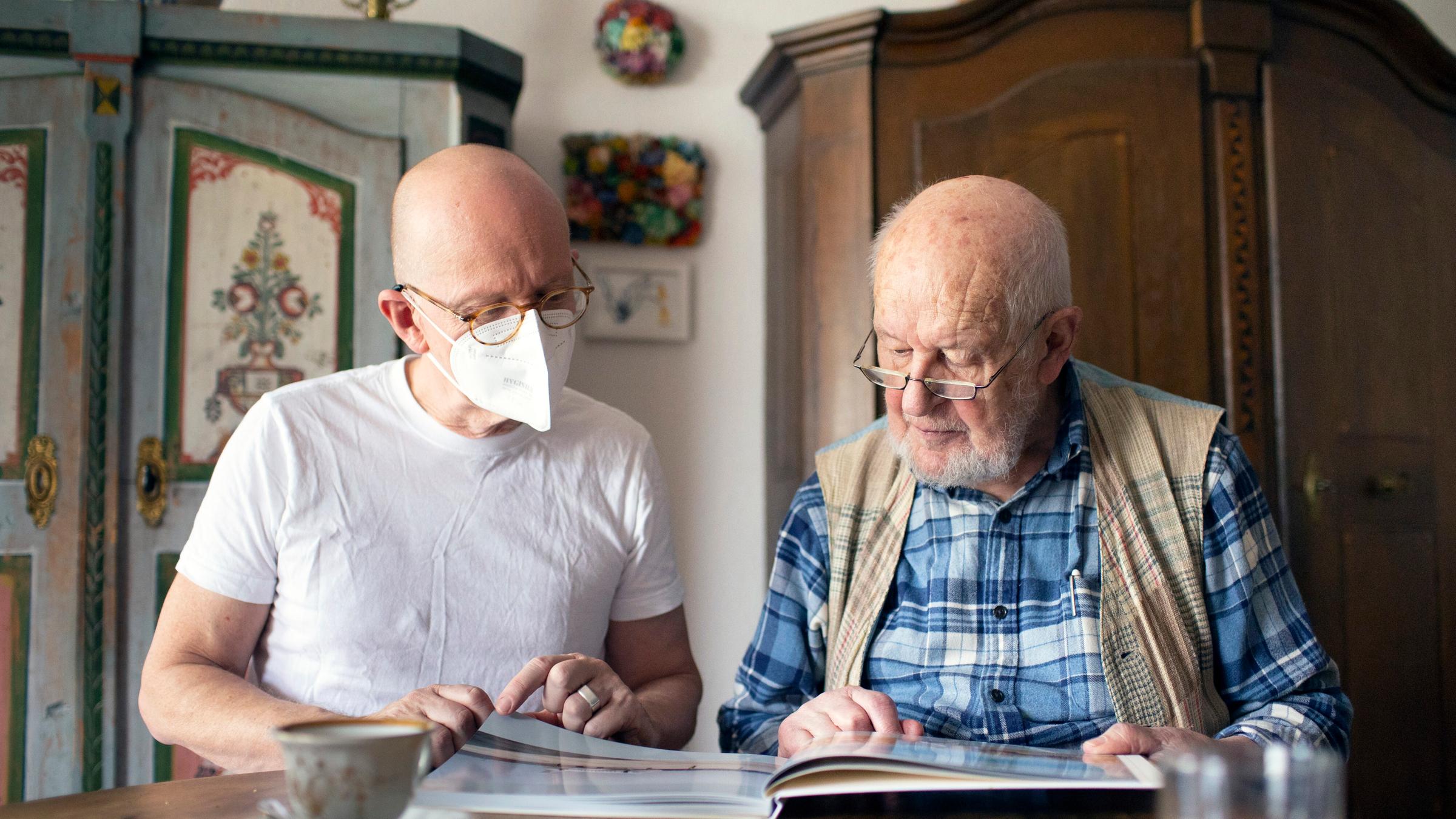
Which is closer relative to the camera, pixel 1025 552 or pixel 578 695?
pixel 578 695

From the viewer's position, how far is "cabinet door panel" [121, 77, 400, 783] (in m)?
2.12

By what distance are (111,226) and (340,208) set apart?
44 cm

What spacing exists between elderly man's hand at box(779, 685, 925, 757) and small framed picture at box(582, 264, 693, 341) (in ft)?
5.74

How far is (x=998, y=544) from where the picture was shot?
1.38m

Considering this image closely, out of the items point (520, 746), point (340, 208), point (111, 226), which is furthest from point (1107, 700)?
point (111, 226)

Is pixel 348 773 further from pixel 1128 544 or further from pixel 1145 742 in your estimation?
pixel 1128 544

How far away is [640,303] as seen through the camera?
2828mm

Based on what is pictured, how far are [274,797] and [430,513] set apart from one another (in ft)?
1.94

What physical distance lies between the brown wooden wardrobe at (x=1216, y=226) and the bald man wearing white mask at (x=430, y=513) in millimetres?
1081

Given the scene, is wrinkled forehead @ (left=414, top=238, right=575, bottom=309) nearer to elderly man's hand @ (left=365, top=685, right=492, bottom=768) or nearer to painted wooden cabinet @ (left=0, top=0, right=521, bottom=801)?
elderly man's hand @ (left=365, top=685, right=492, bottom=768)

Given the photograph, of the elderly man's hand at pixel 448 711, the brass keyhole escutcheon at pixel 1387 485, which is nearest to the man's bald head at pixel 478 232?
the elderly man's hand at pixel 448 711

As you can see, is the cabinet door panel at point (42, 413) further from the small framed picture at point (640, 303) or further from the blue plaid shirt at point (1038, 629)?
the blue plaid shirt at point (1038, 629)

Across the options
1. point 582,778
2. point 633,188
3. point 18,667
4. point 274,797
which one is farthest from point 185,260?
point 582,778

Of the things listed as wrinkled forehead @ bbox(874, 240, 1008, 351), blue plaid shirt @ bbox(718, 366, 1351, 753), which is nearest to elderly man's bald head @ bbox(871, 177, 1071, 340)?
wrinkled forehead @ bbox(874, 240, 1008, 351)
